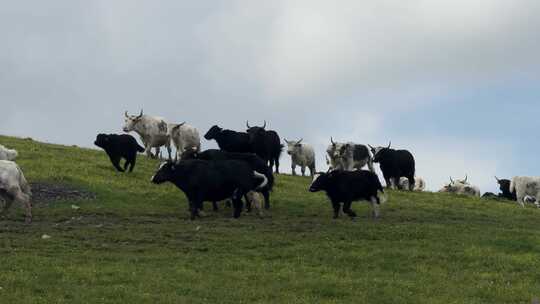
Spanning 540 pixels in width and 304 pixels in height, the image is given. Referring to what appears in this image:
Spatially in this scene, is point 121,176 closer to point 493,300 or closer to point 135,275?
point 135,275

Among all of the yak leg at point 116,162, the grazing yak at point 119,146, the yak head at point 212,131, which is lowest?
the yak leg at point 116,162

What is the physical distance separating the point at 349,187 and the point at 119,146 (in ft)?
32.7

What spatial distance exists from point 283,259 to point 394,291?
10.7 ft

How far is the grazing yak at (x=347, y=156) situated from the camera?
118 feet

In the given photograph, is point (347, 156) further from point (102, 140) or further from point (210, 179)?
point (210, 179)

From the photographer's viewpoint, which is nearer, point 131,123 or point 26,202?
point 26,202

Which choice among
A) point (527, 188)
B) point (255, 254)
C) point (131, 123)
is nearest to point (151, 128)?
point (131, 123)

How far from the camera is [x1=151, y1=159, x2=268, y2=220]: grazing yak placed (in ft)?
77.2

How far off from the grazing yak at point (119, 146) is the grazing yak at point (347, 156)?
324 inches

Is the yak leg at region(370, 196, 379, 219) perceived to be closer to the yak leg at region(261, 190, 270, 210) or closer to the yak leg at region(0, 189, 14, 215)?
the yak leg at region(261, 190, 270, 210)

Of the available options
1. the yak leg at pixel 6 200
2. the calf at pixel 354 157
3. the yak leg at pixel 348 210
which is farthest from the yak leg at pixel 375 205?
the calf at pixel 354 157

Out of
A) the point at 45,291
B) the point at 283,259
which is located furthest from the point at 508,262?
the point at 45,291

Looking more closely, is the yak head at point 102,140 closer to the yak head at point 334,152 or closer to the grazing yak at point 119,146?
the grazing yak at point 119,146

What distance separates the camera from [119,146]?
102 feet
